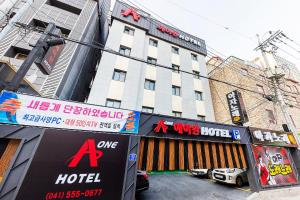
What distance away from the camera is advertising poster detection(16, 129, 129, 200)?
16.1 feet

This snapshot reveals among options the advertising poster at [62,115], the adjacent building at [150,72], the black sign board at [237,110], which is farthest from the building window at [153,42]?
the advertising poster at [62,115]

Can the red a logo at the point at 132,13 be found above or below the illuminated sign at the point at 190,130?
above

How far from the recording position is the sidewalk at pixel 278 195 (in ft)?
28.1

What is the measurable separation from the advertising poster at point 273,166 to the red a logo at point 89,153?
414 inches

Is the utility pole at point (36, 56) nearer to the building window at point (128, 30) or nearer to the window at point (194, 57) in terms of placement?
the building window at point (128, 30)

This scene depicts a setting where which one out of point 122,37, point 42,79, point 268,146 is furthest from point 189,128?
point 122,37

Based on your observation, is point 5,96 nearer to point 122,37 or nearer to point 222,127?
point 222,127

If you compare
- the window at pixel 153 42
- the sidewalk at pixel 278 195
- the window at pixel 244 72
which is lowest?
the sidewalk at pixel 278 195

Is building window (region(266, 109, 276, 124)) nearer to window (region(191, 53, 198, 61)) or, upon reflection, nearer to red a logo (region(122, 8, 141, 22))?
window (region(191, 53, 198, 61))

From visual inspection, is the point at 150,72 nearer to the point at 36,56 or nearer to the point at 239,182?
the point at 36,56

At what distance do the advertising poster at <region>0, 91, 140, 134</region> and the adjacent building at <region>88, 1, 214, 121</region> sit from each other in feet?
21.1

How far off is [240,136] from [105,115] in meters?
9.15

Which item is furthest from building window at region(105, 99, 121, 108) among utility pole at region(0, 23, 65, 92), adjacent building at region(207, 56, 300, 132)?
adjacent building at region(207, 56, 300, 132)

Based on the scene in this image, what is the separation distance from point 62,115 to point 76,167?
2184 mm
